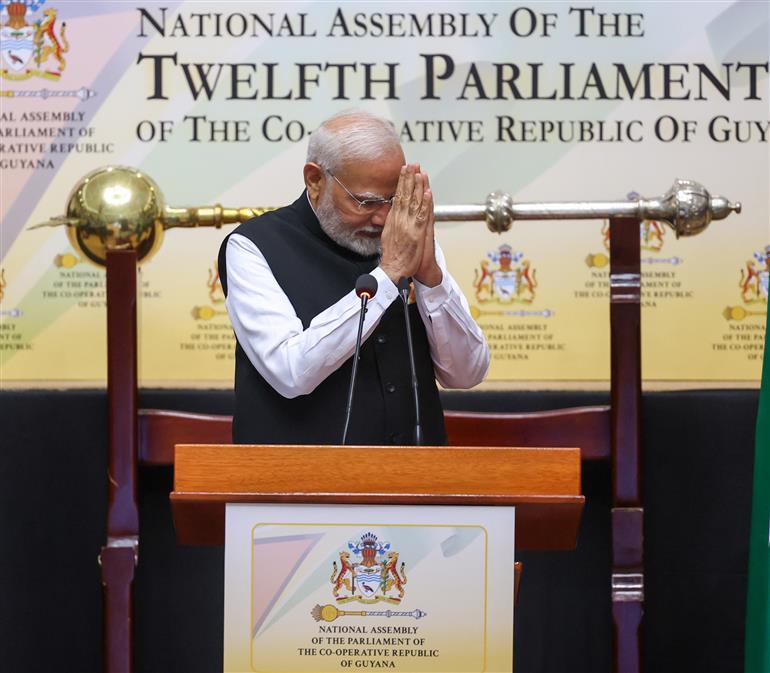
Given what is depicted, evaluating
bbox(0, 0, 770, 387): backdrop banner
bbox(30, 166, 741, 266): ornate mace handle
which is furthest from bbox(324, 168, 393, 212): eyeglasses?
bbox(0, 0, 770, 387): backdrop banner

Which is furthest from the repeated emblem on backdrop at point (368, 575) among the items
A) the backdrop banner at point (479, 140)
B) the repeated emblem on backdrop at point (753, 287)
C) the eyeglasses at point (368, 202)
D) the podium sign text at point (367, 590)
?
the repeated emblem on backdrop at point (753, 287)

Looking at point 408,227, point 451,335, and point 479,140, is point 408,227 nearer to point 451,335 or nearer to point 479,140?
point 451,335

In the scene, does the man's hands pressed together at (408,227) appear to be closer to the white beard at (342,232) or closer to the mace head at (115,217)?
the white beard at (342,232)

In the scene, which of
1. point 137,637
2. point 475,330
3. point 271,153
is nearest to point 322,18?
point 271,153

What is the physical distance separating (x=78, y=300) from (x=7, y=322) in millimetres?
225

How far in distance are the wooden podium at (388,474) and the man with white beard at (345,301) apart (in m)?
0.41

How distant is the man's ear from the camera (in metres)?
2.86

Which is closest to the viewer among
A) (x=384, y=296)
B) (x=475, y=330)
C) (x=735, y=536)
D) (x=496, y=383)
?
(x=384, y=296)

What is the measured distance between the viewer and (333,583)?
7.08 ft

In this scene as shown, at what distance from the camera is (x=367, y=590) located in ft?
7.07

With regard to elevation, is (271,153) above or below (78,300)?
above

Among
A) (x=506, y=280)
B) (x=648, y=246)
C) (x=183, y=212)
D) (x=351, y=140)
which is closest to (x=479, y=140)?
(x=506, y=280)

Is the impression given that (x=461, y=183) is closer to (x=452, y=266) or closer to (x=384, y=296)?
(x=452, y=266)

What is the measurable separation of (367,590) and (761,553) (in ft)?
3.50
